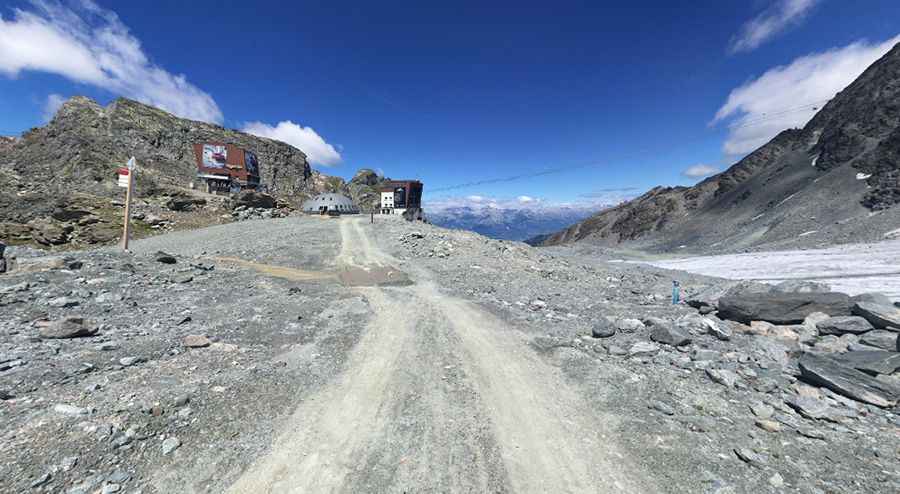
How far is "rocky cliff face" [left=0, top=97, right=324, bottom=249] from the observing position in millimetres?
36188

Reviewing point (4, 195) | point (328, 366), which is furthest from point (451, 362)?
point (4, 195)

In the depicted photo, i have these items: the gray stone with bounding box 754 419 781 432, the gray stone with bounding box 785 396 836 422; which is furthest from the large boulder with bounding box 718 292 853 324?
the gray stone with bounding box 754 419 781 432

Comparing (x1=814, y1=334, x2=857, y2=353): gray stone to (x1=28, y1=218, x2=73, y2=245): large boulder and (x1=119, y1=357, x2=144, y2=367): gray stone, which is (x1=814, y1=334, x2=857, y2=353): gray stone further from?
(x1=28, y1=218, x2=73, y2=245): large boulder

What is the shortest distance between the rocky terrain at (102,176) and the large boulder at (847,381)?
49.1 meters

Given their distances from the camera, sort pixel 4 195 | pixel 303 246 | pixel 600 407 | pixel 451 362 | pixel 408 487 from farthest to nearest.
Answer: pixel 4 195 → pixel 303 246 → pixel 451 362 → pixel 600 407 → pixel 408 487

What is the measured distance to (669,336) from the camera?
32.4 feet

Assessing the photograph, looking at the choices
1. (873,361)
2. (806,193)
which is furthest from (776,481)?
(806,193)

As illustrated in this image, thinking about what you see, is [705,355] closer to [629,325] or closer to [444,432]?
[629,325]

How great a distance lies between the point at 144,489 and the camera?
4.55 m

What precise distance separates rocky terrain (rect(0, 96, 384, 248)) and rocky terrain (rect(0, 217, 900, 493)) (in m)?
32.5

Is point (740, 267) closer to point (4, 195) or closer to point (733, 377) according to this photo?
point (733, 377)

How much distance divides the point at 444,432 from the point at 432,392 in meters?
1.45

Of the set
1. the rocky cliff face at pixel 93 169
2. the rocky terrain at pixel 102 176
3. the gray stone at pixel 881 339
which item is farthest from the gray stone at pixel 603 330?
the rocky cliff face at pixel 93 169

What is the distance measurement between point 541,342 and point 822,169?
88.0m
